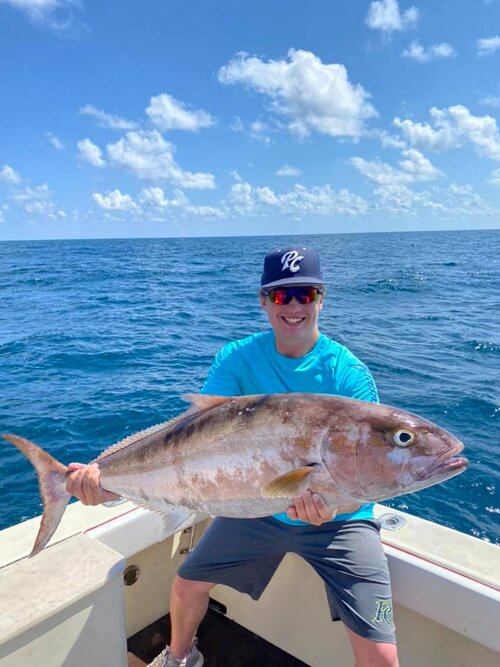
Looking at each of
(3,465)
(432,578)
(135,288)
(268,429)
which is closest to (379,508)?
(432,578)

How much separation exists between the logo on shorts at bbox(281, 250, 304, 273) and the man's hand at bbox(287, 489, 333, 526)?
139 cm

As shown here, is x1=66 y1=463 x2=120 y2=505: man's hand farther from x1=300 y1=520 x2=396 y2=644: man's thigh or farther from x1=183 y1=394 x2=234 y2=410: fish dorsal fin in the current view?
x1=300 y1=520 x2=396 y2=644: man's thigh

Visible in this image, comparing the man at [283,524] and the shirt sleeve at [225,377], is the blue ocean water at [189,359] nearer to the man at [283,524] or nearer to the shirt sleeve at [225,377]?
the man at [283,524]

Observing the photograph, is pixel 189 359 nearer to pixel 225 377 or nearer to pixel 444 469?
pixel 225 377

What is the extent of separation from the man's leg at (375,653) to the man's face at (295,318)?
1.70 m

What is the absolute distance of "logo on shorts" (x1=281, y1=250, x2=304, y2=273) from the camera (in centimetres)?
315

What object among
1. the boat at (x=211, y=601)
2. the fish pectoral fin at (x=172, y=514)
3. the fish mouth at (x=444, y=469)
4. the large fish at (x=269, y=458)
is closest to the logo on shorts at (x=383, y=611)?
the boat at (x=211, y=601)

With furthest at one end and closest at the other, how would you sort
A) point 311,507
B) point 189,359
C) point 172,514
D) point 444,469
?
point 189,359
point 172,514
point 311,507
point 444,469

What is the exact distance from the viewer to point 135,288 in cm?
3094

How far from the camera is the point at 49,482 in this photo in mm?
2926

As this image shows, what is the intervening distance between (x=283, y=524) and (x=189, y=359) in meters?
11.5

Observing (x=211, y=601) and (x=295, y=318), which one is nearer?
(x=295, y=318)

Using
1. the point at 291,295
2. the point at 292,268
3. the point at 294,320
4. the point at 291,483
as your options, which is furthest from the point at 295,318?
the point at 291,483

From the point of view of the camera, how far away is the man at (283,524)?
9.54 ft
